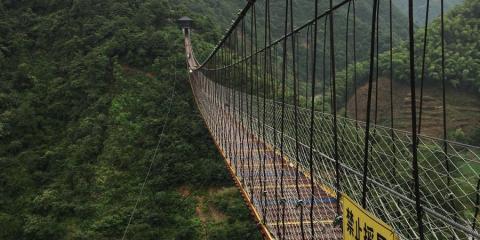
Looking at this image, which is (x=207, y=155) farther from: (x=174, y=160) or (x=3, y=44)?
(x=3, y=44)

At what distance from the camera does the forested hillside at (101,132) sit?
34.5ft

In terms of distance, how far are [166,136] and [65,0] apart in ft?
28.1

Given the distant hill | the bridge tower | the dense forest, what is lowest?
the dense forest

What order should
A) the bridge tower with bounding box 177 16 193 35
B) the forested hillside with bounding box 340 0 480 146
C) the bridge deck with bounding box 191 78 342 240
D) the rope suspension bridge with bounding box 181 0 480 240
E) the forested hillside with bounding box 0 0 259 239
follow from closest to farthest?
the rope suspension bridge with bounding box 181 0 480 240
the bridge deck with bounding box 191 78 342 240
the forested hillside with bounding box 0 0 259 239
the bridge tower with bounding box 177 16 193 35
the forested hillside with bounding box 340 0 480 146

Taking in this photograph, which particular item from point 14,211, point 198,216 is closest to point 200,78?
point 198,216

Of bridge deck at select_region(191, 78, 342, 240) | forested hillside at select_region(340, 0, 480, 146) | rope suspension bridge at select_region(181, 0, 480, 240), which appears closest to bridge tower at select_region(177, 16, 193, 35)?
rope suspension bridge at select_region(181, 0, 480, 240)

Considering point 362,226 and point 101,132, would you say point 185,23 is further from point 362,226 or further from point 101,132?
point 362,226

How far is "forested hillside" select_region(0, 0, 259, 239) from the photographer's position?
34.5 feet

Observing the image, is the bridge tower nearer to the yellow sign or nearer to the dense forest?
the dense forest

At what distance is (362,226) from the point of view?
2.15 m

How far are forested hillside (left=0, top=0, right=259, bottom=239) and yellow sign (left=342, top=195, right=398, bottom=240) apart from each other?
7.94 m

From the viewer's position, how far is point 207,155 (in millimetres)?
12625

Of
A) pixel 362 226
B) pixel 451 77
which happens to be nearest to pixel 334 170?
pixel 362 226

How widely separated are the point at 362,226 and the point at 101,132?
11.5 metres
